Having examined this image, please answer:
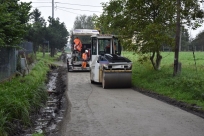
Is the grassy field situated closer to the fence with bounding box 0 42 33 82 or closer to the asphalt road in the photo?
the asphalt road

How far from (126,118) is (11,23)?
7638 millimetres

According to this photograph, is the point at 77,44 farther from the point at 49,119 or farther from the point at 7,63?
the point at 49,119

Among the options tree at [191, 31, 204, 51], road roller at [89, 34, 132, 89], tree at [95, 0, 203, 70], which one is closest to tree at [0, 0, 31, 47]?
road roller at [89, 34, 132, 89]

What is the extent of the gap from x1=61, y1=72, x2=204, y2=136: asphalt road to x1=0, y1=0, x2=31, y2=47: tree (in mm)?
3877

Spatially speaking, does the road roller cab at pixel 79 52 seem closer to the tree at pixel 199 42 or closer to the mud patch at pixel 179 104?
the mud patch at pixel 179 104

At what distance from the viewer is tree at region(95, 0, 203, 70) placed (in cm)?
1825

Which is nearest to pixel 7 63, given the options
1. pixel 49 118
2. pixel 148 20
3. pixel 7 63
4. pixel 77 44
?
pixel 7 63

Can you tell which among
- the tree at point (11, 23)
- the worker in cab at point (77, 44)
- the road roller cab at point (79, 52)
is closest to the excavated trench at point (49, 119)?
the tree at point (11, 23)

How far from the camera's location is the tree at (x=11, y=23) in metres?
13.5

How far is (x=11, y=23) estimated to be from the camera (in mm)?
15156

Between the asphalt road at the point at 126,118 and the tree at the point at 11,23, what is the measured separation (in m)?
3.88

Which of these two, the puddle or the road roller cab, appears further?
the road roller cab

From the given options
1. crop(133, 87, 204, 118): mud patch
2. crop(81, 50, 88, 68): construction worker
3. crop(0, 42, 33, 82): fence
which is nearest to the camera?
crop(133, 87, 204, 118): mud patch

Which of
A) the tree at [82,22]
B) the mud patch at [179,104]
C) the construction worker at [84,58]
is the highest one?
the tree at [82,22]
